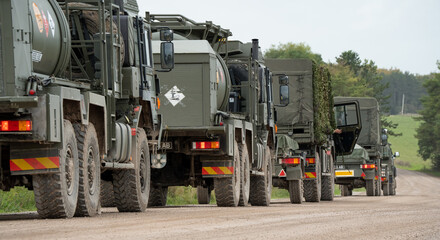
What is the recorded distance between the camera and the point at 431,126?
120 metres

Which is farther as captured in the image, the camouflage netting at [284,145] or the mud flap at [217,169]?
the camouflage netting at [284,145]

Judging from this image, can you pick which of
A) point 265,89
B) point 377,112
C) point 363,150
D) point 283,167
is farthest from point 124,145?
point 377,112

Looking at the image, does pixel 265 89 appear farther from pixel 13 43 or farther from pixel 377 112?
pixel 377 112

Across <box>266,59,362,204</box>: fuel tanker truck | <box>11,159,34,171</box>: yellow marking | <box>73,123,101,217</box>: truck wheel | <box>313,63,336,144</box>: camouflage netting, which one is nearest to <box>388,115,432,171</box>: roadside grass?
<box>313,63,336,144</box>: camouflage netting

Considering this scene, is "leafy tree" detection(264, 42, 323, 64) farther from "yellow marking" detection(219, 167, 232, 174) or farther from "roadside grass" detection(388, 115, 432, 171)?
"yellow marking" detection(219, 167, 232, 174)

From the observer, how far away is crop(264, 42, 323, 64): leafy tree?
488 ft

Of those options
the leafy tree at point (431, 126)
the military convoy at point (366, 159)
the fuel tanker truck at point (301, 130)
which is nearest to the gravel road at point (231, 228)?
the fuel tanker truck at point (301, 130)

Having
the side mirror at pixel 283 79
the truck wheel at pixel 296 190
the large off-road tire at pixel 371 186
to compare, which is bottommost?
the large off-road tire at pixel 371 186

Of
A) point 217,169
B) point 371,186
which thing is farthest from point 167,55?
point 371,186

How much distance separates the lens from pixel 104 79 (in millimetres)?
15555

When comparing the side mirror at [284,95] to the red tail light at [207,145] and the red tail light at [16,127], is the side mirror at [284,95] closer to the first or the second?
the red tail light at [207,145]

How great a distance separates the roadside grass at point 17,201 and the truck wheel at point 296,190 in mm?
7344

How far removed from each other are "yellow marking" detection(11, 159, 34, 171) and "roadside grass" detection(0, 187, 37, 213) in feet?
22.5

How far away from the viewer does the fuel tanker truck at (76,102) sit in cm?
1248
